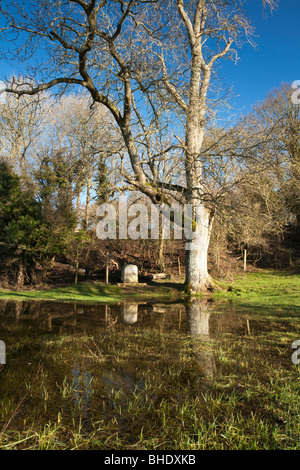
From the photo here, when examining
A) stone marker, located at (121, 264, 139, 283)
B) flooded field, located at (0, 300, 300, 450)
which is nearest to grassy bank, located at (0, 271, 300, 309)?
stone marker, located at (121, 264, 139, 283)

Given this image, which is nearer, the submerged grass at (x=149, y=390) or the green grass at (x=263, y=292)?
the submerged grass at (x=149, y=390)

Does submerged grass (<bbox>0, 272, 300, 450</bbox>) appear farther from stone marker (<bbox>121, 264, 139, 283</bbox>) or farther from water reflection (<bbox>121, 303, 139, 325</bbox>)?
stone marker (<bbox>121, 264, 139, 283</bbox>)

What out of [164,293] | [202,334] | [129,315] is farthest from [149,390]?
[164,293]

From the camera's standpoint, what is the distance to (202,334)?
6473mm

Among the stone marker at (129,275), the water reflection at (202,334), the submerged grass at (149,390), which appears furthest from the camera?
the stone marker at (129,275)

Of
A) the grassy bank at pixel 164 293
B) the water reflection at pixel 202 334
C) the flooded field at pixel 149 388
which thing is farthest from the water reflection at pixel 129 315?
the grassy bank at pixel 164 293

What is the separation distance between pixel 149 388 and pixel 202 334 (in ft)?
10.5

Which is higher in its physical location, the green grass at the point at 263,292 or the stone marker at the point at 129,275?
the stone marker at the point at 129,275

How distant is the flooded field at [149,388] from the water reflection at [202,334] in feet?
0.07

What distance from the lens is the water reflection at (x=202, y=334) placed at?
435cm

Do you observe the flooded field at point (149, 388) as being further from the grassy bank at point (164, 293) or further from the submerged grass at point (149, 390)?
the grassy bank at point (164, 293)

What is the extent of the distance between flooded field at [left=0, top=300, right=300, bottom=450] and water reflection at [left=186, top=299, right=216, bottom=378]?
2 cm
